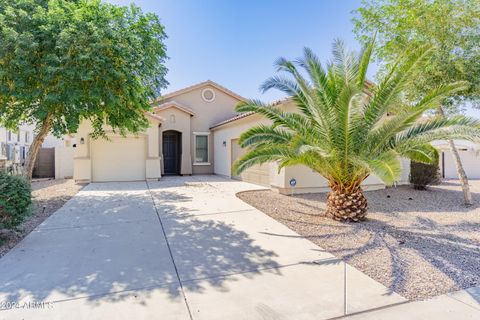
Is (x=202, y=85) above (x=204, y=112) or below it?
above

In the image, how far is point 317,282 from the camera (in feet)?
12.8

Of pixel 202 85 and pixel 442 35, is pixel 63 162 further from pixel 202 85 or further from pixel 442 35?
pixel 442 35

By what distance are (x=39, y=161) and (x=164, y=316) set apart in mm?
17795

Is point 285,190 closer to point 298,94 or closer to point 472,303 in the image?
point 298,94

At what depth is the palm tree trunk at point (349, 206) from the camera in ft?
22.7

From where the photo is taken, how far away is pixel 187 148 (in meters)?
18.2

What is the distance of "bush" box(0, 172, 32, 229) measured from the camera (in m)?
5.08

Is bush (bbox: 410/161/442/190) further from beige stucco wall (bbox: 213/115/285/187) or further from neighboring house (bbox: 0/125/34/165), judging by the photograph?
neighboring house (bbox: 0/125/34/165)

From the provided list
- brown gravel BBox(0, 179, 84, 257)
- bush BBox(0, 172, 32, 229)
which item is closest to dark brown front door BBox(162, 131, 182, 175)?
brown gravel BBox(0, 179, 84, 257)

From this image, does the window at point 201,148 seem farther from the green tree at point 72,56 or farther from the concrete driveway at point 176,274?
the concrete driveway at point 176,274

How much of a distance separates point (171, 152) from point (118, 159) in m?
4.21

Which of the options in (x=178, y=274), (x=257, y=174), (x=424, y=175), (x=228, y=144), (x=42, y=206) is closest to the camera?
(x=178, y=274)

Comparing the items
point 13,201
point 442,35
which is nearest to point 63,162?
point 13,201

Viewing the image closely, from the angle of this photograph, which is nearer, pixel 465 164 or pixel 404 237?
pixel 404 237
